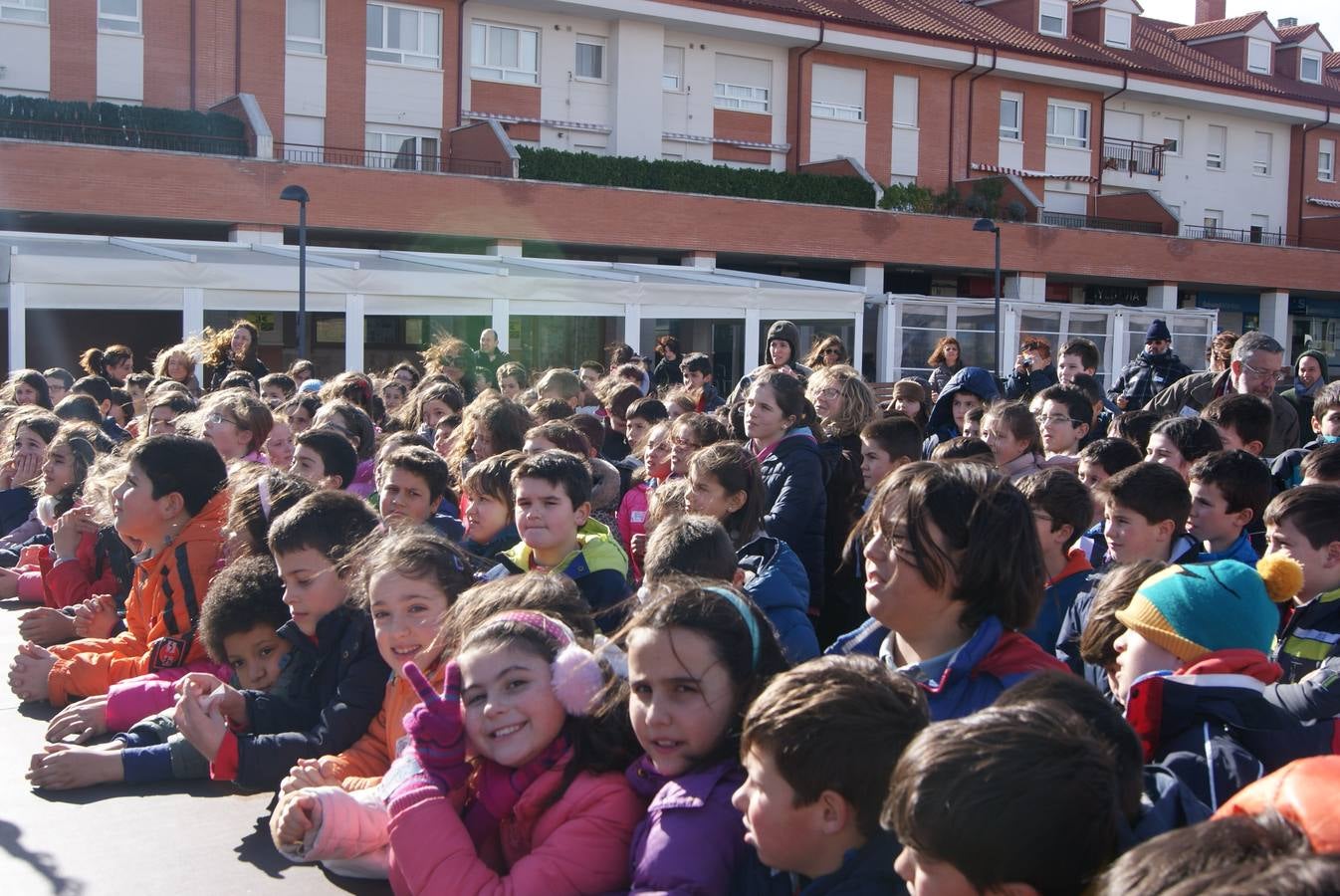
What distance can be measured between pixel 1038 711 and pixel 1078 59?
1671 inches

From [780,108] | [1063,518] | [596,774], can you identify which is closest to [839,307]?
[780,108]

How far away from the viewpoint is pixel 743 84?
35844 millimetres

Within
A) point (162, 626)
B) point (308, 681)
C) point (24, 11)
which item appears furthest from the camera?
point (24, 11)

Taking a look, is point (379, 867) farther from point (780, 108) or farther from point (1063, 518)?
point (780, 108)

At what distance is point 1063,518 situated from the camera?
4398 millimetres

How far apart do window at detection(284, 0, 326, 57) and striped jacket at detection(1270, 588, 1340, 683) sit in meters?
29.5

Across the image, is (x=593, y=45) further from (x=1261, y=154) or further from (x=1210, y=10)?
(x=1210, y=10)

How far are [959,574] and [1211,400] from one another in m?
6.06

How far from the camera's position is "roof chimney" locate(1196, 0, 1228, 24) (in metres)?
53.3

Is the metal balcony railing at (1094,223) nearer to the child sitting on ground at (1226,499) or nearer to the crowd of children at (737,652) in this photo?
the crowd of children at (737,652)

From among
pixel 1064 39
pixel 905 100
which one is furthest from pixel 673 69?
pixel 1064 39

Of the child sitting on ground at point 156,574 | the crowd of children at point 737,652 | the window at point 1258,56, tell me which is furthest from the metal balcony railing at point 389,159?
the window at point 1258,56

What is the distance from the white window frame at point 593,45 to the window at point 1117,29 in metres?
20.3

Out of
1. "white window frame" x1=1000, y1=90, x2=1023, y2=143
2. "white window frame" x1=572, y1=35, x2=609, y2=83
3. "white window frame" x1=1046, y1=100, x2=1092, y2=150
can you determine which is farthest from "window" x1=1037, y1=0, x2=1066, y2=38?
"white window frame" x1=572, y1=35, x2=609, y2=83
